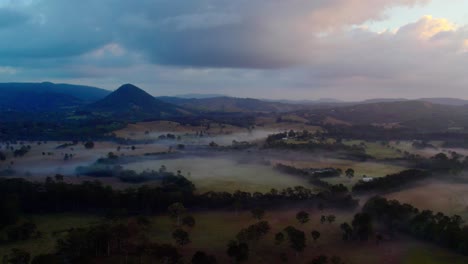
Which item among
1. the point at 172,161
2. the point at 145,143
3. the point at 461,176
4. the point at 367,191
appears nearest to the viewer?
the point at 367,191

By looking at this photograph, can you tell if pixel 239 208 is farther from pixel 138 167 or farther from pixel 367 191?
pixel 138 167

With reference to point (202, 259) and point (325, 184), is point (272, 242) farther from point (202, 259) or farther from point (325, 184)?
point (325, 184)

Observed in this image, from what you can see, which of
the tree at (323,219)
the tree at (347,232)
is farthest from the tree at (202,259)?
the tree at (323,219)

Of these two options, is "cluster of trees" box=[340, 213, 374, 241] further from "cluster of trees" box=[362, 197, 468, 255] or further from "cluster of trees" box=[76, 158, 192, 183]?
"cluster of trees" box=[76, 158, 192, 183]

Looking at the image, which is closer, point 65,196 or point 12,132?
point 65,196

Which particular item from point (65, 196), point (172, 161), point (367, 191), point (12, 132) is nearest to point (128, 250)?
point (65, 196)

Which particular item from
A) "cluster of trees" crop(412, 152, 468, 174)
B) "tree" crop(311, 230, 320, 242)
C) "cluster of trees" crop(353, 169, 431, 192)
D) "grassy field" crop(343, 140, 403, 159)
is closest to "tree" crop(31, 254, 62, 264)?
"tree" crop(311, 230, 320, 242)
